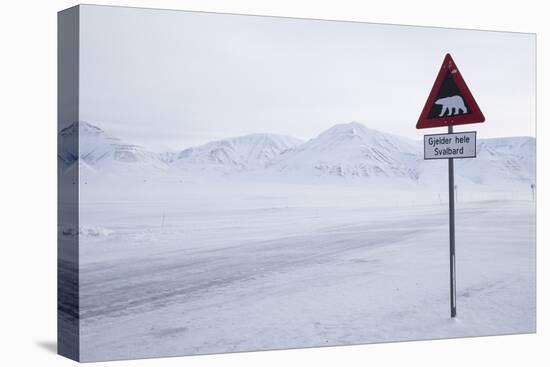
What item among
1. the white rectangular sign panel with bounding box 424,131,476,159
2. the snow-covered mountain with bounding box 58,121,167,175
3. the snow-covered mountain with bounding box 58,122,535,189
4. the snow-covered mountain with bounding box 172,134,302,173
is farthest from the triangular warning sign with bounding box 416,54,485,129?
the snow-covered mountain with bounding box 58,121,167,175

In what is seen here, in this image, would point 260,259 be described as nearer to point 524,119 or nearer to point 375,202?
point 375,202

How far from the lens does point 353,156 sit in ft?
37.8

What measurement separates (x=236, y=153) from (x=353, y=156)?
1.55 meters

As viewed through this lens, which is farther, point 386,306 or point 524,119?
point 524,119

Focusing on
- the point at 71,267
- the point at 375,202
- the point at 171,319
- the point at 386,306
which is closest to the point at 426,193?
the point at 375,202

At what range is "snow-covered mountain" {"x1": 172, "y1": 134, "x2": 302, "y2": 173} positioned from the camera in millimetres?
10570

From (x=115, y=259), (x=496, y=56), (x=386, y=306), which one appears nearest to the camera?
(x=115, y=259)

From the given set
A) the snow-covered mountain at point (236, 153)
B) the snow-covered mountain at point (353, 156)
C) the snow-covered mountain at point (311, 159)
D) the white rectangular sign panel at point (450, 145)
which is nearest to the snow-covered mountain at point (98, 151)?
the snow-covered mountain at point (311, 159)

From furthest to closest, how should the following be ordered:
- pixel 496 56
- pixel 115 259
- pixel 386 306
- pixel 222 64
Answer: pixel 496 56 < pixel 386 306 < pixel 222 64 < pixel 115 259

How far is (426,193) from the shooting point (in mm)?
11906

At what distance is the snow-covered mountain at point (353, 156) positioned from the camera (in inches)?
441

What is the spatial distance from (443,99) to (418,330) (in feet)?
9.06

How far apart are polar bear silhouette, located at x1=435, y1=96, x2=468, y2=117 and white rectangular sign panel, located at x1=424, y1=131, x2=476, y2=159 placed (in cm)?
26

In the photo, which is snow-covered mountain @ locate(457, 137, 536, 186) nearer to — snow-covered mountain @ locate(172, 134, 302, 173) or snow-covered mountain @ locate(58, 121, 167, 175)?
snow-covered mountain @ locate(172, 134, 302, 173)
